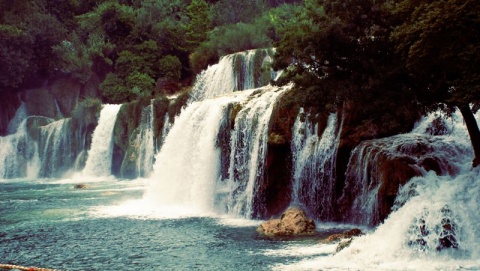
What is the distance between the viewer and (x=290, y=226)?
638 inches

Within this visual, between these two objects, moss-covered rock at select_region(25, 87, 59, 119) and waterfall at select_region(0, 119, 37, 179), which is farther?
moss-covered rock at select_region(25, 87, 59, 119)

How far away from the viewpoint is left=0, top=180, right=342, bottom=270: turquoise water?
13242 mm

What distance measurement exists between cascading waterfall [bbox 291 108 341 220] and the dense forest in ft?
2.94

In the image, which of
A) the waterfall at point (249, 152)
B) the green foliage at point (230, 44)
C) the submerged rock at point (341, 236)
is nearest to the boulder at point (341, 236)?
the submerged rock at point (341, 236)

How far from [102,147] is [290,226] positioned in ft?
85.0

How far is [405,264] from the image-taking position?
39.1ft

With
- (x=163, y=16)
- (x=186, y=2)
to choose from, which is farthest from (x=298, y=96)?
(x=186, y=2)

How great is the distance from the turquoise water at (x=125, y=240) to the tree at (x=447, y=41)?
5036 mm

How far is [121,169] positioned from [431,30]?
28524 mm

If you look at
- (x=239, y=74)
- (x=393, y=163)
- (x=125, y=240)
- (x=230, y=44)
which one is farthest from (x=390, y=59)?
(x=230, y=44)

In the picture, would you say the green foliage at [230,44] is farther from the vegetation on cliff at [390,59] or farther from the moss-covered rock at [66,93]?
the vegetation on cliff at [390,59]

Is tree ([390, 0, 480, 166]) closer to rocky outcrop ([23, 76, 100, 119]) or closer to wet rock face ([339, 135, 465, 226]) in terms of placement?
wet rock face ([339, 135, 465, 226])

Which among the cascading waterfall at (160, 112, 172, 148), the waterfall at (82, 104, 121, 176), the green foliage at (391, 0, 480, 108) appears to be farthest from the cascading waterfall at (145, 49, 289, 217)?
the waterfall at (82, 104, 121, 176)

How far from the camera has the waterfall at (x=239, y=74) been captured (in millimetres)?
33281
